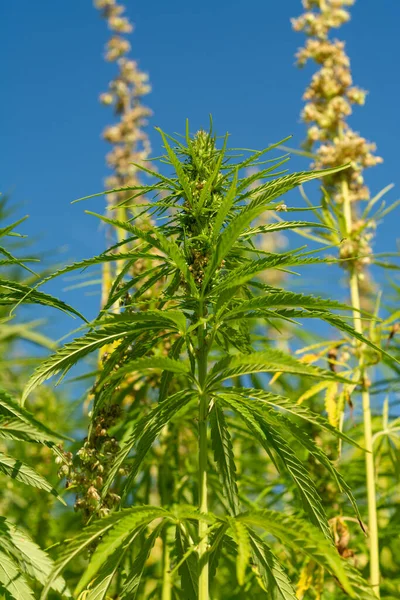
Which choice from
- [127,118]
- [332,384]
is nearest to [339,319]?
[332,384]

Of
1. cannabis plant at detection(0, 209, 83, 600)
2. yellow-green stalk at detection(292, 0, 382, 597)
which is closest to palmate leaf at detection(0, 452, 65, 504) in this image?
cannabis plant at detection(0, 209, 83, 600)

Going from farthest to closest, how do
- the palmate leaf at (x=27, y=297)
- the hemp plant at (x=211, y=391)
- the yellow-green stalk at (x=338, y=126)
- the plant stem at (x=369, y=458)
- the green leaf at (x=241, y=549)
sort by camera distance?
the yellow-green stalk at (x=338, y=126) < the plant stem at (x=369, y=458) < the palmate leaf at (x=27, y=297) < the hemp plant at (x=211, y=391) < the green leaf at (x=241, y=549)

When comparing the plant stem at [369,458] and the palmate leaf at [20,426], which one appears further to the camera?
the plant stem at [369,458]

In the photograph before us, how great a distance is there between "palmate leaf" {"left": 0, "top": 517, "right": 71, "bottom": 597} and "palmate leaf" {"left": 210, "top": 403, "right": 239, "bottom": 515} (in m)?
0.26

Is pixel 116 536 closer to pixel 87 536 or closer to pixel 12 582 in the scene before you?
pixel 87 536

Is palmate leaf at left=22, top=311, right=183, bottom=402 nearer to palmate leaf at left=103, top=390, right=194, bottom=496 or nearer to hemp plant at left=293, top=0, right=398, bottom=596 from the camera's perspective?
palmate leaf at left=103, top=390, right=194, bottom=496

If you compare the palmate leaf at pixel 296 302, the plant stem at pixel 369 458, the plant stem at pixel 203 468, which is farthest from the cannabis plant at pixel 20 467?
the plant stem at pixel 369 458

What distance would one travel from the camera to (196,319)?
1070mm

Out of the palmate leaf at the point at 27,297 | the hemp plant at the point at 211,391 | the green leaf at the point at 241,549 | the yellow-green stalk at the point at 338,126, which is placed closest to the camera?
the green leaf at the point at 241,549

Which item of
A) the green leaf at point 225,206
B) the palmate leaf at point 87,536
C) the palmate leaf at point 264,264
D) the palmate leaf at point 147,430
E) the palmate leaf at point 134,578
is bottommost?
the palmate leaf at point 134,578

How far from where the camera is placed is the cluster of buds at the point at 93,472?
3.47 ft

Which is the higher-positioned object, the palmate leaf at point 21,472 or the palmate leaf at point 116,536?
the palmate leaf at point 21,472

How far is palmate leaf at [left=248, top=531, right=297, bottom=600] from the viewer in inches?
34.8

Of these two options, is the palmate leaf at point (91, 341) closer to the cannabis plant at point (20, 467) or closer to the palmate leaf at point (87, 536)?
the cannabis plant at point (20, 467)
